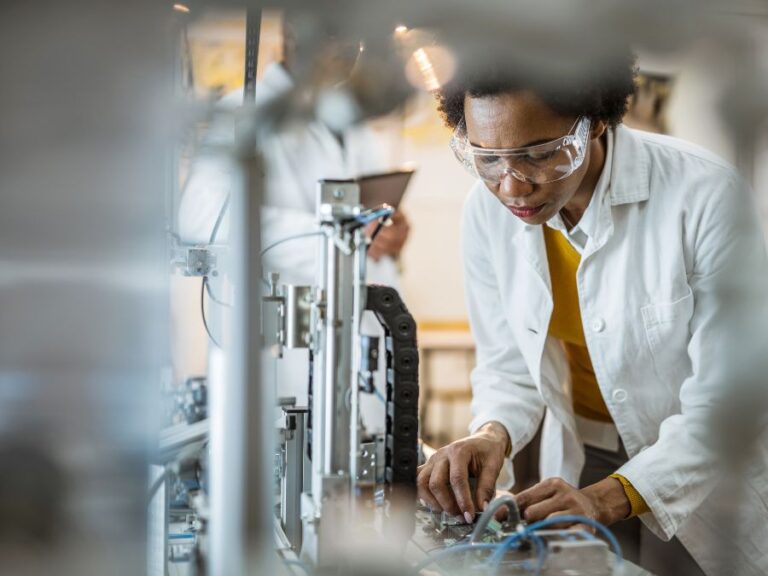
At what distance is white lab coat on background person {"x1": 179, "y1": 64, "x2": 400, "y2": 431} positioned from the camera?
33.4 inches

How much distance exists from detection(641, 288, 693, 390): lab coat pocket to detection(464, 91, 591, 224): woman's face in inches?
10.2

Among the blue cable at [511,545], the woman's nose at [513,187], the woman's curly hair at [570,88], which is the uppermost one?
the woman's curly hair at [570,88]

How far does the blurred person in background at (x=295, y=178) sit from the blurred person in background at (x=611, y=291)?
0.26 m

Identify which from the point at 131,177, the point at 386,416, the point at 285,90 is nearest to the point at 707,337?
the point at 386,416

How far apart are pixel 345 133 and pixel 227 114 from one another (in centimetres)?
149

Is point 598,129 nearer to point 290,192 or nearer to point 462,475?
point 462,475

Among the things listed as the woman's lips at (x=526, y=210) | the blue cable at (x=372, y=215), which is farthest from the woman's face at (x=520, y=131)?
the blue cable at (x=372, y=215)

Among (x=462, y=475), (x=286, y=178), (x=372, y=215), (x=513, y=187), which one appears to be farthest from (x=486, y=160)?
(x=286, y=178)

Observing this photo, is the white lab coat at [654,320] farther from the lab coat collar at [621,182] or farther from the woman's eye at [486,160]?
the woman's eye at [486,160]

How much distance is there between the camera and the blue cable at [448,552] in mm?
981

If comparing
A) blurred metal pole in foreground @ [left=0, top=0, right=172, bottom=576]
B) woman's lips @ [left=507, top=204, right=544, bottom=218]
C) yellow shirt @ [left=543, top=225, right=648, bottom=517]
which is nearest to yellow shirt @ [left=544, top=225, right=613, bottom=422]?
yellow shirt @ [left=543, top=225, right=648, bottom=517]

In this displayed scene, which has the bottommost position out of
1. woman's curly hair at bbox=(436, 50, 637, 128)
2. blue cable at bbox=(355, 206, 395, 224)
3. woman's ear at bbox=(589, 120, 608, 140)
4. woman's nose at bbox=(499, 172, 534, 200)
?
blue cable at bbox=(355, 206, 395, 224)

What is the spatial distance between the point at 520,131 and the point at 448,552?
0.61m

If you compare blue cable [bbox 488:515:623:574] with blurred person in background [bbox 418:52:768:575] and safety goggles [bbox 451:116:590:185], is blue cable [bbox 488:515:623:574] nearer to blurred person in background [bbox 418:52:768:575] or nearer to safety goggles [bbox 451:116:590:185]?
blurred person in background [bbox 418:52:768:575]
